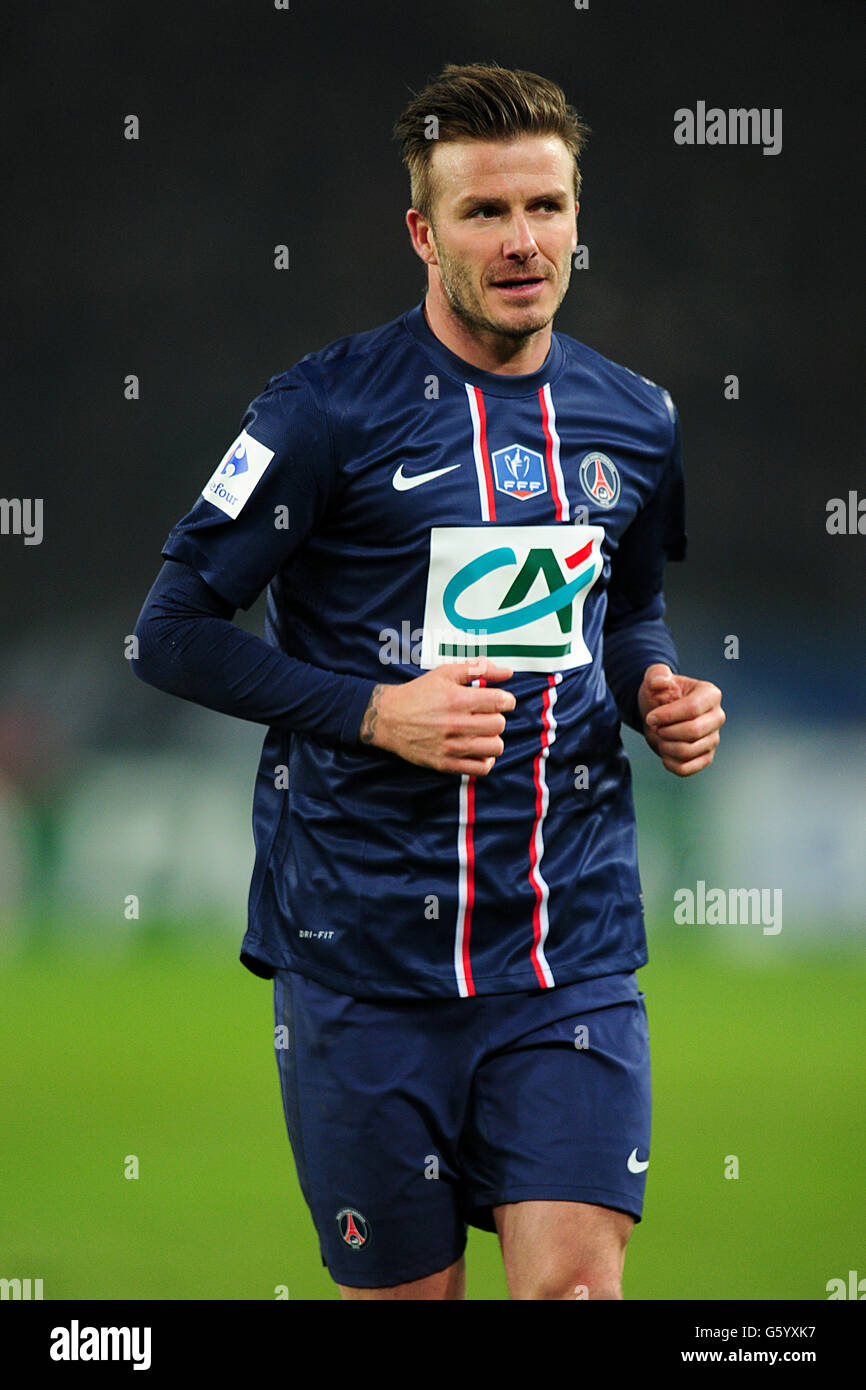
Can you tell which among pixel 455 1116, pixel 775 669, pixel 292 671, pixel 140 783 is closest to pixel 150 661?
pixel 292 671

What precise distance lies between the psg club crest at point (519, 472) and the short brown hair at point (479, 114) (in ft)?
1.06

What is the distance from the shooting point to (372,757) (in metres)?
1.91

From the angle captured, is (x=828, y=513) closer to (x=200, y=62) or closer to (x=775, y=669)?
(x=775, y=669)

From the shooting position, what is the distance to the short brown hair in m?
1.93

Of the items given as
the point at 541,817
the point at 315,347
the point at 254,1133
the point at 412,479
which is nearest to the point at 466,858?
the point at 541,817

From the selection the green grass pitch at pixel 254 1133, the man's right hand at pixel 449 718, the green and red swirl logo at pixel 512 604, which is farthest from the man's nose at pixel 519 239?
the green grass pitch at pixel 254 1133

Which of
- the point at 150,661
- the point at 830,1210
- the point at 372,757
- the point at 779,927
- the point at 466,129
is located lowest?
the point at 830,1210

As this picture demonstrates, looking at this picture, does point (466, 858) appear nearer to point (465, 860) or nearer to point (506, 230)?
point (465, 860)

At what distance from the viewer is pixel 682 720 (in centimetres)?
197

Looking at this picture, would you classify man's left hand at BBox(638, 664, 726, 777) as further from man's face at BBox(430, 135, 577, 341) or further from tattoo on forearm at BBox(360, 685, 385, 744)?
man's face at BBox(430, 135, 577, 341)

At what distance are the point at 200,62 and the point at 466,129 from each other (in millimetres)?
3621

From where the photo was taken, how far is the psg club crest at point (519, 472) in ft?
6.39

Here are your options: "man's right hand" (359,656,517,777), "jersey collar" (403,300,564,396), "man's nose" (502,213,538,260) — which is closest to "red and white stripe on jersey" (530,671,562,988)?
"man's right hand" (359,656,517,777)

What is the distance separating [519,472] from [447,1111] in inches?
30.4
